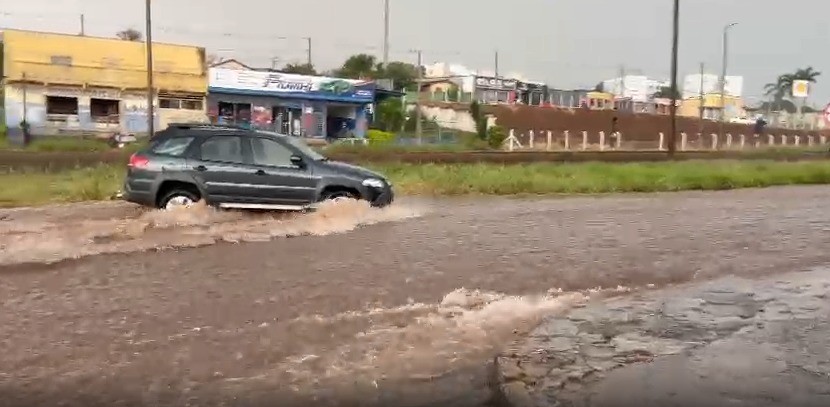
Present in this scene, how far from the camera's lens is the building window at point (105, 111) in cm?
4353

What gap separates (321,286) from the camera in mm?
9344

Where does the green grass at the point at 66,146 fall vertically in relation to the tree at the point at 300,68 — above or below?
below

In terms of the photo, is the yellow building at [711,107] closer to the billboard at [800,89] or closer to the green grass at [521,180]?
the billboard at [800,89]

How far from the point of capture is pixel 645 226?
14.8 meters

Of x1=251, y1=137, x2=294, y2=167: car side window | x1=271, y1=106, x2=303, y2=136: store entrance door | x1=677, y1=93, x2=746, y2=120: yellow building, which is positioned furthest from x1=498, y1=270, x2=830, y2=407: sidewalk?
x1=677, y1=93, x2=746, y2=120: yellow building

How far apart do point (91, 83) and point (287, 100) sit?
9996mm

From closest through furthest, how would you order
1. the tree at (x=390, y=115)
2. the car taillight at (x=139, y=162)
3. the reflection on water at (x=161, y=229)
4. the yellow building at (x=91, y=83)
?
the reflection on water at (x=161, y=229) < the car taillight at (x=139, y=162) < the yellow building at (x=91, y=83) < the tree at (x=390, y=115)

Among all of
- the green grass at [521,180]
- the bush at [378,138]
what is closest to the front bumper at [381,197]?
the green grass at [521,180]

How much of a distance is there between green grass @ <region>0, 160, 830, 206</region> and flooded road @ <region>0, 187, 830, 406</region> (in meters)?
2.37

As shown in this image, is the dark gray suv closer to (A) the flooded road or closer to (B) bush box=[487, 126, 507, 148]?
(A) the flooded road

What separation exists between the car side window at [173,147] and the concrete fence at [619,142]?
31.0 metres

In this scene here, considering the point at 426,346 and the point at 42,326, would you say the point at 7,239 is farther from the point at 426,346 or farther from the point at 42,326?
the point at 426,346

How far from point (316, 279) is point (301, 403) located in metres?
4.24

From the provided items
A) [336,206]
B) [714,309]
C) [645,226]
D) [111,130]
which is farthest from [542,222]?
[111,130]
